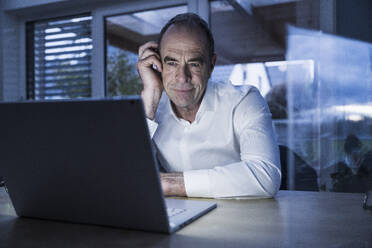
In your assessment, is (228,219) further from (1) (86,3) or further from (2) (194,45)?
(1) (86,3)

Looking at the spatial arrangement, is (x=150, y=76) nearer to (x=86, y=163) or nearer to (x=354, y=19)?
(x=86, y=163)

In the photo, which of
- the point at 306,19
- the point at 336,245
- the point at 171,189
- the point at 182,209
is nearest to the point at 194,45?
the point at 171,189

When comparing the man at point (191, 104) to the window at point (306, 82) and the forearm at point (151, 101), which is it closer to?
the forearm at point (151, 101)

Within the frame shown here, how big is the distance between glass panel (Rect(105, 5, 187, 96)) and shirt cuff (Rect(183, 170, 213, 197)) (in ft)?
7.44

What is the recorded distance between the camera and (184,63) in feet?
5.28

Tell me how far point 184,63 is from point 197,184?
691 mm

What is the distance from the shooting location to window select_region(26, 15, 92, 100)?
3.49 meters

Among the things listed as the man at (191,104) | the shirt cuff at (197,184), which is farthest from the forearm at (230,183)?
the man at (191,104)

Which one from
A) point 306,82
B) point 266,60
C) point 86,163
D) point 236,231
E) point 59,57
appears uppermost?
point 59,57

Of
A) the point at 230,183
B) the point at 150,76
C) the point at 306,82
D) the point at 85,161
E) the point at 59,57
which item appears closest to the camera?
the point at 85,161

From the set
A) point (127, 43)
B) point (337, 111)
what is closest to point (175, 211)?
point (337, 111)

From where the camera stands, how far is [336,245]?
63cm

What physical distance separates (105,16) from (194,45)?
206 centimetres

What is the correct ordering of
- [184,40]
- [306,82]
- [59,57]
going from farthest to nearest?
[59,57]
[306,82]
[184,40]
